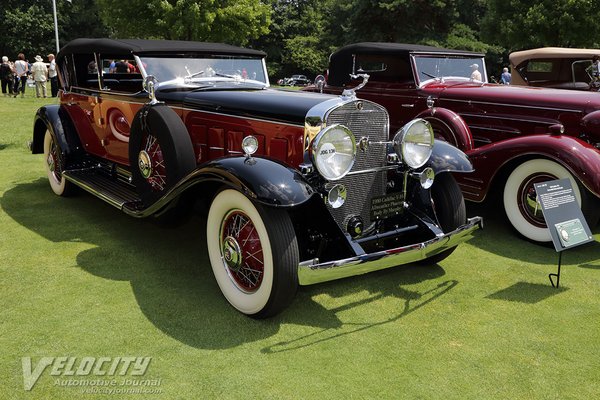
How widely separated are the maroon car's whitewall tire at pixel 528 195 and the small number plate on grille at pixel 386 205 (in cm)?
183

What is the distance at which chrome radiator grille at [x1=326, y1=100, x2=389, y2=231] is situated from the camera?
11.2 feet

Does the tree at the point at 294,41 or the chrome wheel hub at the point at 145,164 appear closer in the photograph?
the chrome wheel hub at the point at 145,164

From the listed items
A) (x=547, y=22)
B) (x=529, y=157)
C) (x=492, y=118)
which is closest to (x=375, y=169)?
(x=529, y=157)

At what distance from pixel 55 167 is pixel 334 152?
13.9ft

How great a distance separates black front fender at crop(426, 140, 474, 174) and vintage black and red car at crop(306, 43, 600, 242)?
843mm

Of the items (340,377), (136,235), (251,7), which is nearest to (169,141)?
(136,235)

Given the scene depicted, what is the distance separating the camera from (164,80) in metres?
4.61

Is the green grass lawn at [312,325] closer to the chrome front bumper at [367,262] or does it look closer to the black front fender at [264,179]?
the chrome front bumper at [367,262]

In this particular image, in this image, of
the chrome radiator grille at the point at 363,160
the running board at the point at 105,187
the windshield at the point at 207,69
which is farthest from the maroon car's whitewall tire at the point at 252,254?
the windshield at the point at 207,69

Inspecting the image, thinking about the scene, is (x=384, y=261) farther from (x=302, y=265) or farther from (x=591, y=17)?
(x=591, y=17)

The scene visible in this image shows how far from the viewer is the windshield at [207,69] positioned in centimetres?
462

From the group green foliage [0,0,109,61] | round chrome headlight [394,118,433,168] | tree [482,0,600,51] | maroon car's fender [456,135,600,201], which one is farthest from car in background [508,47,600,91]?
green foliage [0,0,109,61]

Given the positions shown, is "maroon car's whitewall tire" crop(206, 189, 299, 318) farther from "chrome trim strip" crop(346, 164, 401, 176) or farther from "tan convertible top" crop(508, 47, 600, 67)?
"tan convertible top" crop(508, 47, 600, 67)

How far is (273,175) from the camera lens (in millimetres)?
2951
